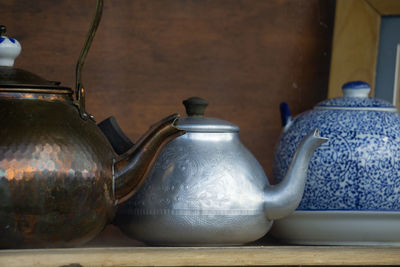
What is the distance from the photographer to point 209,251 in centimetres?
70

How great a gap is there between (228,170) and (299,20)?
42cm

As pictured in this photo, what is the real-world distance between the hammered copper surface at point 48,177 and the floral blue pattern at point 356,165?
293 millimetres

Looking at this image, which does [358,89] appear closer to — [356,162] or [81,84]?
[356,162]

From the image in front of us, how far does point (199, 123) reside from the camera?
754mm

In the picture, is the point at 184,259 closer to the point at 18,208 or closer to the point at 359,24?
the point at 18,208

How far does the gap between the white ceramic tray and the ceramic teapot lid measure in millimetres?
149

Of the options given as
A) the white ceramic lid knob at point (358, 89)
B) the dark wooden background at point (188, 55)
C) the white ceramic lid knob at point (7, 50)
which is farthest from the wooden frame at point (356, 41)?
the white ceramic lid knob at point (7, 50)

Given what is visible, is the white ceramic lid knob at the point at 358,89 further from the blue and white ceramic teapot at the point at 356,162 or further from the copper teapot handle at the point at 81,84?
the copper teapot handle at the point at 81,84

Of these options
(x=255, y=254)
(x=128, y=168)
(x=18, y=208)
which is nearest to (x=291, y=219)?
(x=255, y=254)

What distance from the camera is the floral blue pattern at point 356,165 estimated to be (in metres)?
0.80

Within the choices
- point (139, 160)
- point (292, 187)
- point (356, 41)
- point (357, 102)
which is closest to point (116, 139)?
point (139, 160)

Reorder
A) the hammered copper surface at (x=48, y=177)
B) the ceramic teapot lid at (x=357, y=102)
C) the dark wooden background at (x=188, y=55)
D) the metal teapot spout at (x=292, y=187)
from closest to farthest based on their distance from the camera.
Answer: the hammered copper surface at (x=48, y=177), the metal teapot spout at (x=292, y=187), the ceramic teapot lid at (x=357, y=102), the dark wooden background at (x=188, y=55)

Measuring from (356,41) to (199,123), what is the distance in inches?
16.1

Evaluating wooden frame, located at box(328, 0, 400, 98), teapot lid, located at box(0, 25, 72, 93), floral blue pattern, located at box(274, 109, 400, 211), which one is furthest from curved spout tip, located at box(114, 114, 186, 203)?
wooden frame, located at box(328, 0, 400, 98)
